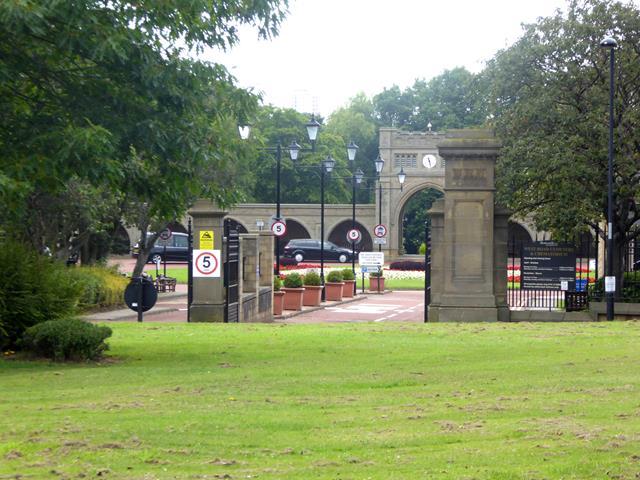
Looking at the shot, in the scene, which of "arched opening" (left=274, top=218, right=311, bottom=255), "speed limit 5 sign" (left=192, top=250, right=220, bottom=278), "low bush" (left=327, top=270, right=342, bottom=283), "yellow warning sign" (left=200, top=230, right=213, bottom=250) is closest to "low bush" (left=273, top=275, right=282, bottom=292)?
"low bush" (left=327, top=270, right=342, bottom=283)

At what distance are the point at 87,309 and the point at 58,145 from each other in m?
19.5

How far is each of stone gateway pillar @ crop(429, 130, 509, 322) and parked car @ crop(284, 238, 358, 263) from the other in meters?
→ 52.2

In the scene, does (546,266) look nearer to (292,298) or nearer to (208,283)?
(208,283)

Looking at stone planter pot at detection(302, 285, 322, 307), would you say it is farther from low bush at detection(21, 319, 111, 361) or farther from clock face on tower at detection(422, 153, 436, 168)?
clock face on tower at detection(422, 153, 436, 168)

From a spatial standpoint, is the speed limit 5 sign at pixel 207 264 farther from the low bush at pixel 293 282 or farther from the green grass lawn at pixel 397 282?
the green grass lawn at pixel 397 282

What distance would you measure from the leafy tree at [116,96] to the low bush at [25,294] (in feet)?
4.90

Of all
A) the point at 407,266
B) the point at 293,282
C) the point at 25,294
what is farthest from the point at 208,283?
the point at 407,266

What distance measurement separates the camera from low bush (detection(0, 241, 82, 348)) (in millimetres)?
13219

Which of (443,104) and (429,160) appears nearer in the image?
(429,160)

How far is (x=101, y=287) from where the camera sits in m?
31.0

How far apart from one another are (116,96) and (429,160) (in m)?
65.8

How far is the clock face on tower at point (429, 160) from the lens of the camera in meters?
76.4


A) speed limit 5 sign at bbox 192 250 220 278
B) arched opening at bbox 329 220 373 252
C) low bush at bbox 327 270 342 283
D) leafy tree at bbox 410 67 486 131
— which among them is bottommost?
low bush at bbox 327 270 342 283

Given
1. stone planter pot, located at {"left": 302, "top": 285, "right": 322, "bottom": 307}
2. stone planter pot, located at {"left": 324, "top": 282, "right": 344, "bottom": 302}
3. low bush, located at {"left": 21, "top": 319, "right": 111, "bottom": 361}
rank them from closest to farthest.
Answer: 1. low bush, located at {"left": 21, "top": 319, "right": 111, "bottom": 361}
2. stone planter pot, located at {"left": 302, "top": 285, "right": 322, "bottom": 307}
3. stone planter pot, located at {"left": 324, "top": 282, "right": 344, "bottom": 302}
